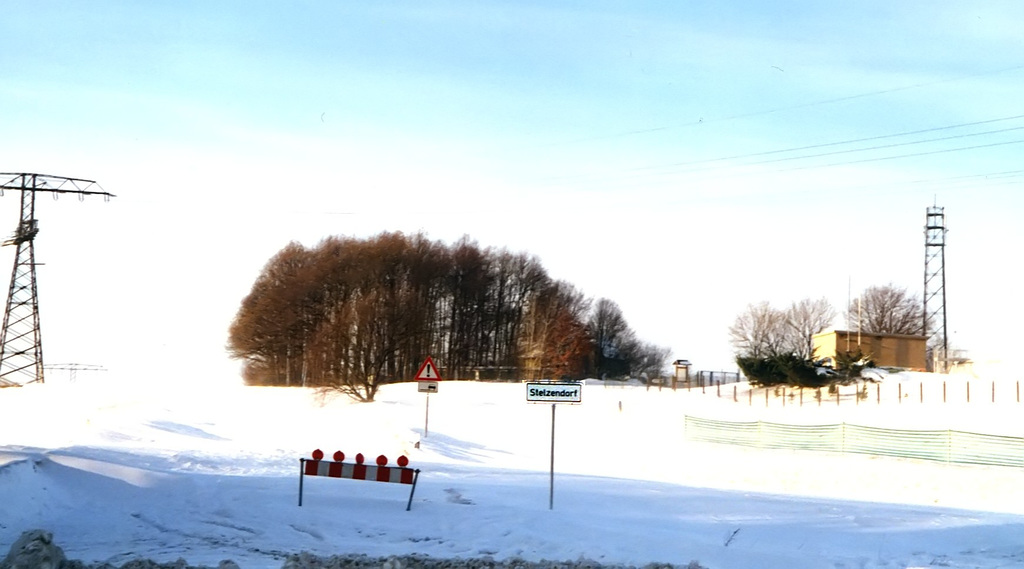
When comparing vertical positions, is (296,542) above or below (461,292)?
below

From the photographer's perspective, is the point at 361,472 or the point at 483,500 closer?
the point at 361,472

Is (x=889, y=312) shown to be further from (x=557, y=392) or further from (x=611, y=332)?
(x=557, y=392)

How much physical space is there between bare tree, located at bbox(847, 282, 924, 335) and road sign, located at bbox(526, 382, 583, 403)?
8500cm

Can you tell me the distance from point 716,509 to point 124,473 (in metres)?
10.7

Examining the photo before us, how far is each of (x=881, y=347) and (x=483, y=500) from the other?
156 ft

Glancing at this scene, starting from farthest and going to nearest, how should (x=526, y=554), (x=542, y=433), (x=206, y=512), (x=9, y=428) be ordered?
(x=542, y=433) < (x=9, y=428) < (x=206, y=512) < (x=526, y=554)

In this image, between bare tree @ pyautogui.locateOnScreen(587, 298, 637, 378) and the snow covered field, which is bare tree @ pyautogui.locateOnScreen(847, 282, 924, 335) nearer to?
bare tree @ pyautogui.locateOnScreen(587, 298, 637, 378)

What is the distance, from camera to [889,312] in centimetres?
10025

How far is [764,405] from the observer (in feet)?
169

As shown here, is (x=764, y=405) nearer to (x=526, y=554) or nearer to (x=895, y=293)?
(x=526, y=554)

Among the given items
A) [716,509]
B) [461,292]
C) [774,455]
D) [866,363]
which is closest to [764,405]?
[866,363]

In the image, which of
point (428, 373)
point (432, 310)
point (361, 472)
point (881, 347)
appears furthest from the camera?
point (432, 310)

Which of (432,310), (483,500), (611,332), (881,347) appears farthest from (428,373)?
(611,332)

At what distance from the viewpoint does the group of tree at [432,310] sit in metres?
84.2
